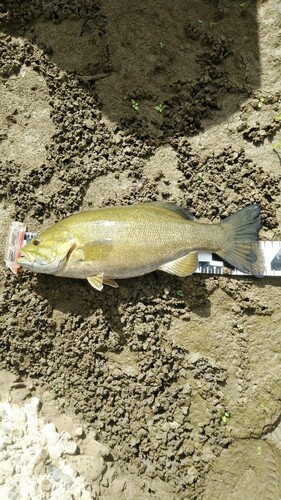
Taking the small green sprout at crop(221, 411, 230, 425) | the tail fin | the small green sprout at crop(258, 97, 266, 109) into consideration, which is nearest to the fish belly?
the tail fin

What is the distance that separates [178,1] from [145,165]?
183cm

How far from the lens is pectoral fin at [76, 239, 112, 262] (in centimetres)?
416

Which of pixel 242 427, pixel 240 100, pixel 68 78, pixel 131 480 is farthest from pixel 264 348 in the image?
pixel 68 78

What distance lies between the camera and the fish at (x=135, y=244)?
4.17m

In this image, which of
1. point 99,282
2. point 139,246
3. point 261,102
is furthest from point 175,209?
point 261,102

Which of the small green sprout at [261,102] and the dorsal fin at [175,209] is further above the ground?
the small green sprout at [261,102]

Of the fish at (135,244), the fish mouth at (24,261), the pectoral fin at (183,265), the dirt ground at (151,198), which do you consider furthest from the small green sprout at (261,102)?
the fish mouth at (24,261)

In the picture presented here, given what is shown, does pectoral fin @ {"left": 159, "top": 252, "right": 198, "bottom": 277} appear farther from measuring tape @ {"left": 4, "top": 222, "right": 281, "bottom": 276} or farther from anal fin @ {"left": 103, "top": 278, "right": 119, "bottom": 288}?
anal fin @ {"left": 103, "top": 278, "right": 119, "bottom": 288}

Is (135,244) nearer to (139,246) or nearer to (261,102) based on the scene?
(139,246)

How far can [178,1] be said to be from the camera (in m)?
4.77

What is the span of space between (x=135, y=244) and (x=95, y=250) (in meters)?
0.38

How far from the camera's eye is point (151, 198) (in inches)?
179

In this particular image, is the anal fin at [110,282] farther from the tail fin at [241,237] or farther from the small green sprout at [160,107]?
the small green sprout at [160,107]

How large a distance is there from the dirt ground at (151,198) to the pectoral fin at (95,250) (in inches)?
18.3
